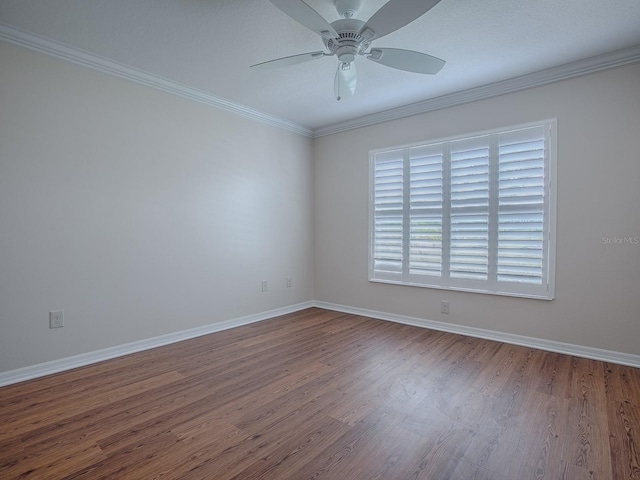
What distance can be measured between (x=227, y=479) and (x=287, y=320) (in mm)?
2638

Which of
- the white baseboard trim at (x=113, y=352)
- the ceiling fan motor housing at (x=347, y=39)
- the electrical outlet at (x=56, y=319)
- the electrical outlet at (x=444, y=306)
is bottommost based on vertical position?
the white baseboard trim at (x=113, y=352)

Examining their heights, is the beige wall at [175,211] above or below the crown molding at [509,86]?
below

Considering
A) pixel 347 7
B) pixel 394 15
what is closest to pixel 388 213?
pixel 347 7

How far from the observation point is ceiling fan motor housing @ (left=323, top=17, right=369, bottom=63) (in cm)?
203

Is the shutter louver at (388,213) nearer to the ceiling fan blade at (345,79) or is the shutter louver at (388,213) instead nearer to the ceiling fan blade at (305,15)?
the ceiling fan blade at (345,79)

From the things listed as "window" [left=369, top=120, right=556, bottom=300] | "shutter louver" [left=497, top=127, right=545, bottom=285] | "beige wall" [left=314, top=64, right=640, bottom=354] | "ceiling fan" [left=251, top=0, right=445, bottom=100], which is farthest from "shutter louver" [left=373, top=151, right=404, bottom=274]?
"ceiling fan" [left=251, top=0, right=445, bottom=100]

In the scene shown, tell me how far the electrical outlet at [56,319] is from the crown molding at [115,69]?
2009 mm

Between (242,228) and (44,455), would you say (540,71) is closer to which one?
(242,228)

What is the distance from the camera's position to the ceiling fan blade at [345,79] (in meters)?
2.40

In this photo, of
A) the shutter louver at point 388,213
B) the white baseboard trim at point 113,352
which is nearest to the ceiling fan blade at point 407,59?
the shutter louver at point 388,213

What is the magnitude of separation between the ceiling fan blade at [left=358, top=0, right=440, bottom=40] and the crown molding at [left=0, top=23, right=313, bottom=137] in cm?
211

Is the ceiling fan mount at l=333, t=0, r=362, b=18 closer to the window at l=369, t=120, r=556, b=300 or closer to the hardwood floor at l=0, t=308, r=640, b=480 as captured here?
the window at l=369, t=120, r=556, b=300

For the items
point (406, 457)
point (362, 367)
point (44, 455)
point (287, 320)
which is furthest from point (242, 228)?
point (406, 457)

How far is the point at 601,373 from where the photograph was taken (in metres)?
2.54
